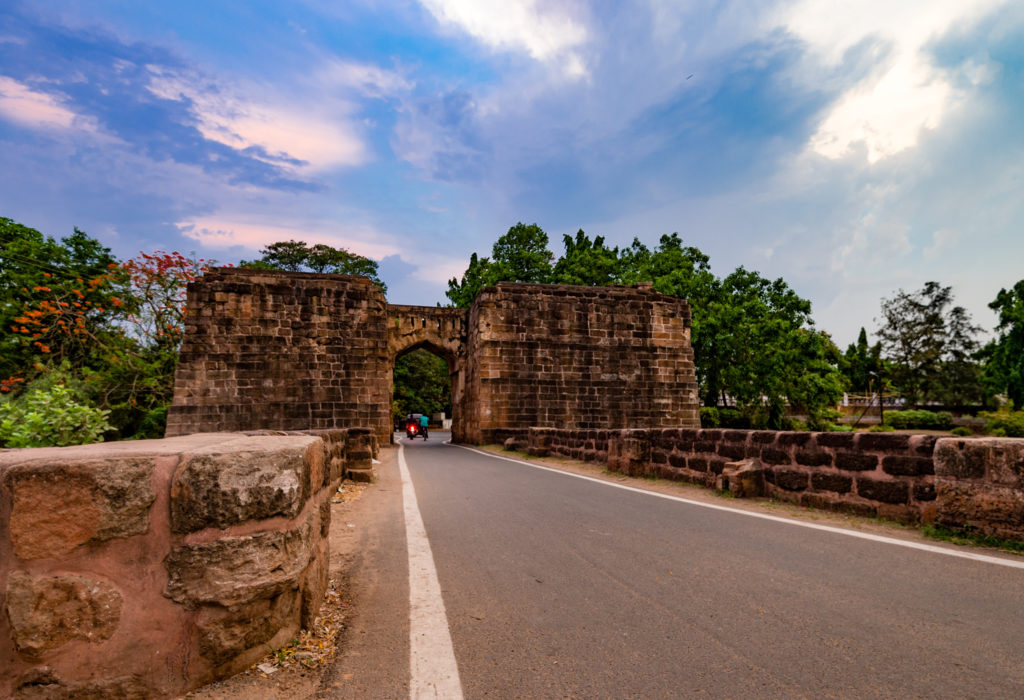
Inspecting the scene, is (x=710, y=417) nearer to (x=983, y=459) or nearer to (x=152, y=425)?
(x=152, y=425)

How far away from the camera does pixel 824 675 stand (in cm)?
228

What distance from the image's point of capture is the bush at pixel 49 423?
8.37 m

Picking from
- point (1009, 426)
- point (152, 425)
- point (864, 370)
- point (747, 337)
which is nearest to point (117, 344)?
point (152, 425)

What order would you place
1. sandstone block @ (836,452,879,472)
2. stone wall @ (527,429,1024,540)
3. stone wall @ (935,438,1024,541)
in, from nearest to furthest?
stone wall @ (935,438,1024,541), stone wall @ (527,429,1024,540), sandstone block @ (836,452,879,472)

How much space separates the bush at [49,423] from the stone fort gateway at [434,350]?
1046cm

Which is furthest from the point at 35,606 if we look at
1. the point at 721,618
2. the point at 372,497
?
the point at 372,497

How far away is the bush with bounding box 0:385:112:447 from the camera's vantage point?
837 cm

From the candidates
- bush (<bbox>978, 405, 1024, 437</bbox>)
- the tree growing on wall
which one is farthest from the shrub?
bush (<bbox>978, 405, 1024, 437</bbox>)

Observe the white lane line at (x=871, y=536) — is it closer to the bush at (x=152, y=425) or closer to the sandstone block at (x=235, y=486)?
the sandstone block at (x=235, y=486)

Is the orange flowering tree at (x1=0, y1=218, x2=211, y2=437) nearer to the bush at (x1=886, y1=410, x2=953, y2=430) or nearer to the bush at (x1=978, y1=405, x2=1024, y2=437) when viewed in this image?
the bush at (x1=978, y1=405, x2=1024, y2=437)

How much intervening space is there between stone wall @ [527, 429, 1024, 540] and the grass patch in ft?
0.18

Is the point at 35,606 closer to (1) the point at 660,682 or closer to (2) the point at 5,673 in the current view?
(2) the point at 5,673

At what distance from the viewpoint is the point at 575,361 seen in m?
23.2

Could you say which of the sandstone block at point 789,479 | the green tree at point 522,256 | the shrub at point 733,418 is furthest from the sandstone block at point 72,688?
the green tree at point 522,256
